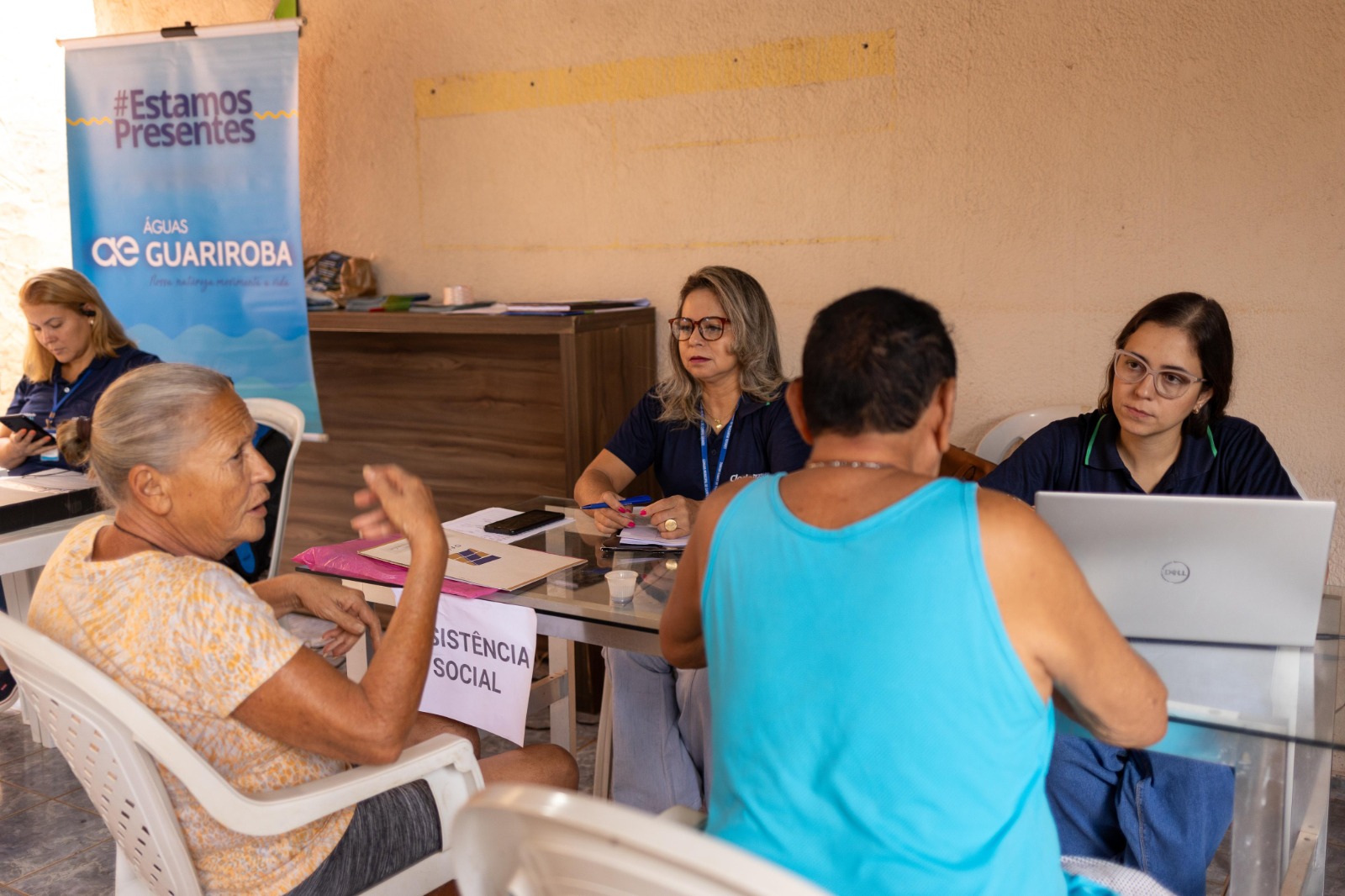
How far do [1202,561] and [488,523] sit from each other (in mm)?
1533

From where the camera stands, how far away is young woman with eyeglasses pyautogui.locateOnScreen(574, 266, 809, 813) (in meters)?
2.53

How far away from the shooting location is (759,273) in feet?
12.3

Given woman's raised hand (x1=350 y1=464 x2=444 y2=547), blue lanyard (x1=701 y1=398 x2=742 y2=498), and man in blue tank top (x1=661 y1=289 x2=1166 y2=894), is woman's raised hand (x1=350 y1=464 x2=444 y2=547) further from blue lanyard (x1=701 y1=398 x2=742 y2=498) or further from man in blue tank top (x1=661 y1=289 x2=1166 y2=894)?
blue lanyard (x1=701 y1=398 x2=742 y2=498)

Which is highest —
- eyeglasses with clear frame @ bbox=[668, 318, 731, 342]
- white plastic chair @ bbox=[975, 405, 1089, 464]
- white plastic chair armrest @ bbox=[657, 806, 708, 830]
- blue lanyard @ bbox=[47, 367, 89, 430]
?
eyeglasses with clear frame @ bbox=[668, 318, 731, 342]

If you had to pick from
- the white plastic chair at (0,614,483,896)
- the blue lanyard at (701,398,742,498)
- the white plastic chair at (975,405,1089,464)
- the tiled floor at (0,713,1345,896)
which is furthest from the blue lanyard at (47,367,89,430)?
the white plastic chair at (975,405,1089,464)

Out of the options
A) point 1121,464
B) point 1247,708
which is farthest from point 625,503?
point 1247,708

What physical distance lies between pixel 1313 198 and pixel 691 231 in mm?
1863

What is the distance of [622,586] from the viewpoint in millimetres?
2047

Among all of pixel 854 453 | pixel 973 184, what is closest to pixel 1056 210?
pixel 973 184

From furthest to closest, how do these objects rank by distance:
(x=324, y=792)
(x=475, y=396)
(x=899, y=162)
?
(x=475, y=396) → (x=899, y=162) → (x=324, y=792)

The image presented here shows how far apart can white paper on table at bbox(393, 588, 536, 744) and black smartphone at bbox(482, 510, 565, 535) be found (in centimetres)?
36

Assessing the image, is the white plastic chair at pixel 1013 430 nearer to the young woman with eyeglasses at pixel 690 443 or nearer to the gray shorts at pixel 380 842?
the young woman with eyeglasses at pixel 690 443

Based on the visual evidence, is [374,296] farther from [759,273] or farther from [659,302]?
[759,273]

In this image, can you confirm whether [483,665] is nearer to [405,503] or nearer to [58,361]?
[405,503]
